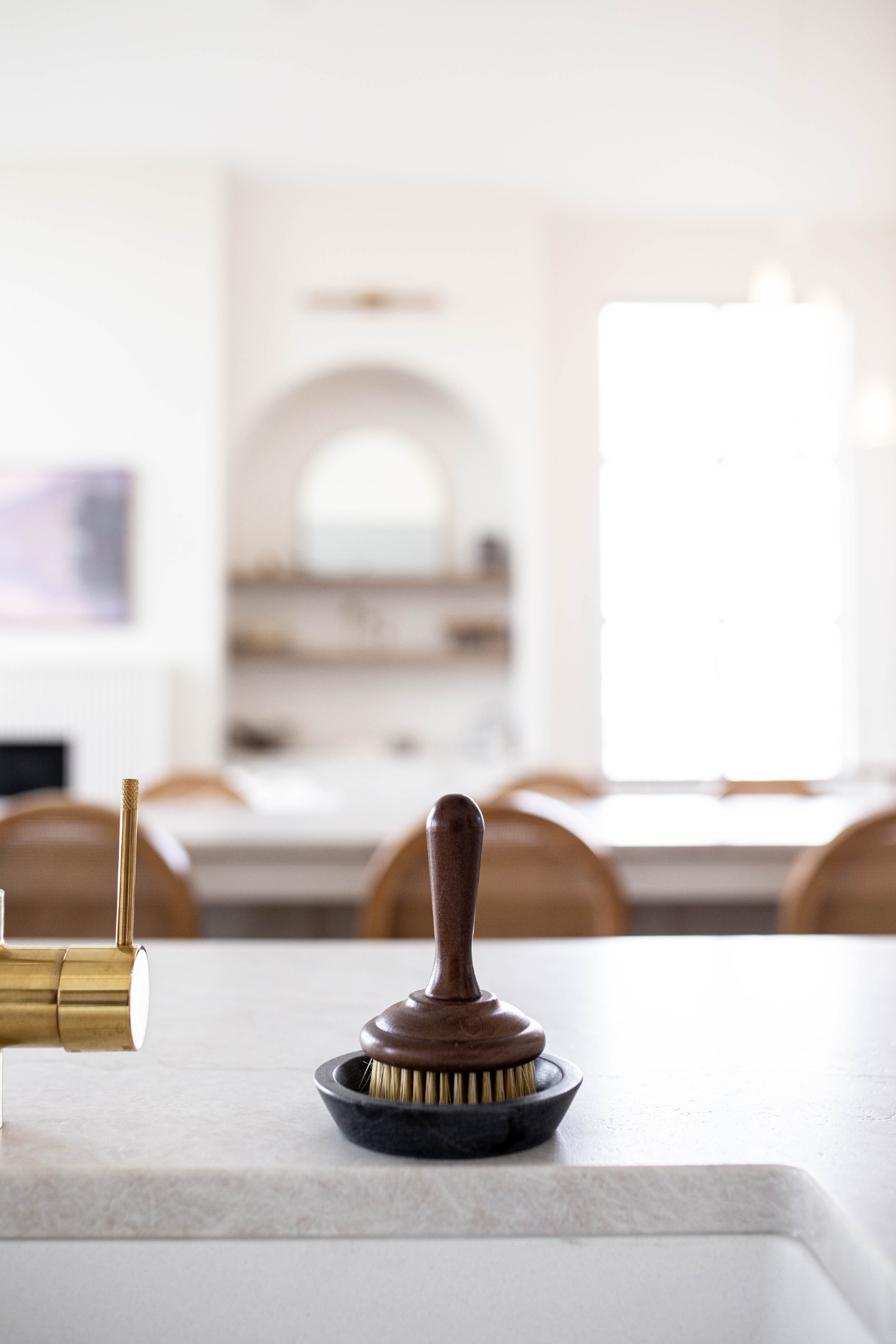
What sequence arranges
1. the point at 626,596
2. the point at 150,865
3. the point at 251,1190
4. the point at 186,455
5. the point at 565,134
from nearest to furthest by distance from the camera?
the point at 251,1190, the point at 150,865, the point at 565,134, the point at 186,455, the point at 626,596

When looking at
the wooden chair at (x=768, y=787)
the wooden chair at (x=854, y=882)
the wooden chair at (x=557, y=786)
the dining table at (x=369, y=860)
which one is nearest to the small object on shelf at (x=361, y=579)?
the wooden chair at (x=768, y=787)

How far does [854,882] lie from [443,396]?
499 centimetres

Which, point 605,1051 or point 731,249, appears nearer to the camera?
point 605,1051

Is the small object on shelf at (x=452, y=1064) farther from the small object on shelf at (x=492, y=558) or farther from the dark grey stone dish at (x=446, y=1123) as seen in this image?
the small object on shelf at (x=492, y=558)

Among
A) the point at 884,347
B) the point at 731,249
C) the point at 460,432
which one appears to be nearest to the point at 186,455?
the point at 460,432

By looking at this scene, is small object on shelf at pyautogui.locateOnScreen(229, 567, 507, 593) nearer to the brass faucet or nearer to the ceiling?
the ceiling

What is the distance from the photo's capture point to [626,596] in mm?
6066

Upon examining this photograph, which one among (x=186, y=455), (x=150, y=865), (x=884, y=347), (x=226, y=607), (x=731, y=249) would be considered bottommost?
(x=150, y=865)

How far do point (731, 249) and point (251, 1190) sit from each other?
20.8 feet

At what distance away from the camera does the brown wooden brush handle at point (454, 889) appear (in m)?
0.57

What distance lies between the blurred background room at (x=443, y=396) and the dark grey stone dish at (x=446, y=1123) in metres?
3.87


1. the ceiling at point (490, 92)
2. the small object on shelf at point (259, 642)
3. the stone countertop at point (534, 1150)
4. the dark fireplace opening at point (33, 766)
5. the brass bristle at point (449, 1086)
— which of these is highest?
the ceiling at point (490, 92)

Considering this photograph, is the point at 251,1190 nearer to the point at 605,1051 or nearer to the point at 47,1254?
the point at 47,1254

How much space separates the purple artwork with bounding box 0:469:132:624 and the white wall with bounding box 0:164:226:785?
7cm
